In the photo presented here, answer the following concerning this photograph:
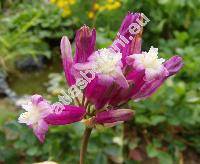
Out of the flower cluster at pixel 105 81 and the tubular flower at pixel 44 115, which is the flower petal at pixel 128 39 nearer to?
the flower cluster at pixel 105 81

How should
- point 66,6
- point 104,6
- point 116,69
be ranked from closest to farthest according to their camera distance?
point 116,69 → point 104,6 → point 66,6

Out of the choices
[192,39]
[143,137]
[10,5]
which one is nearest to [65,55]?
[143,137]

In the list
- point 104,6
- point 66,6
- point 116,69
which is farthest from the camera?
point 66,6

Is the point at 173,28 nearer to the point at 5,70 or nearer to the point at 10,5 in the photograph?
the point at 5,70

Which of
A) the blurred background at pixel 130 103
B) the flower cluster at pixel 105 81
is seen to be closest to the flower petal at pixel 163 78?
the flower cluster at pixel 105 81

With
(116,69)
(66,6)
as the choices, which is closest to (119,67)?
(116,69)

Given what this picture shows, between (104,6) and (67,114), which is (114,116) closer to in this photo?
(67,114)

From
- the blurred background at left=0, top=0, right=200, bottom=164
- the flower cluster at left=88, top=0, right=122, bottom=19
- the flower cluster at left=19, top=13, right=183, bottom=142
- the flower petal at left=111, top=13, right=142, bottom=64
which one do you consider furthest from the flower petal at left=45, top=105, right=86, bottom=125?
the flower cluster at left=88, top=0, right=122, bottom=19
